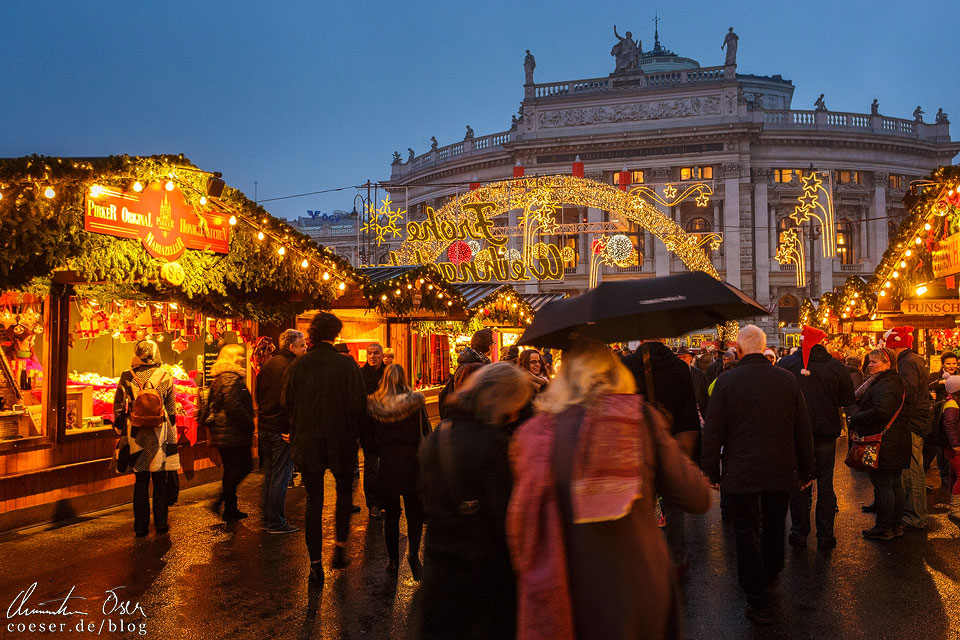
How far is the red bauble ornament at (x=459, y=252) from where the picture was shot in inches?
861

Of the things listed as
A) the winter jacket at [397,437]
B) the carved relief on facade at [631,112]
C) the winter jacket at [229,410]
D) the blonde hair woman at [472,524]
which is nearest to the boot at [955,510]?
the winter jacket at [397,437]

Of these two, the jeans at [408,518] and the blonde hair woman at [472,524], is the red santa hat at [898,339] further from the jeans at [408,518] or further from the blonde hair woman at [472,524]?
the blonde hair woman at [472,524]

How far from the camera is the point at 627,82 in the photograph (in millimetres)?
48375

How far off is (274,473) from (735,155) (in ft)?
147

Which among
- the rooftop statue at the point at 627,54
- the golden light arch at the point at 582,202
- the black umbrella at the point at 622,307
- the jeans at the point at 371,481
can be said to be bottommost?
the jeans at the point at 371,481

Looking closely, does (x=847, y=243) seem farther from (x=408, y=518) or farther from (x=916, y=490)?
(x=408, y=518)

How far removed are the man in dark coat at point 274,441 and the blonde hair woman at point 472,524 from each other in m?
4.01

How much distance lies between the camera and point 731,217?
4778 centimetres

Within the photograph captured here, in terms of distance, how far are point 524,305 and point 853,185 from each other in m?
35.6

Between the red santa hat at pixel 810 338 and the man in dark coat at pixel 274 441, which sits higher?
the red santa hat at pixel 810 338

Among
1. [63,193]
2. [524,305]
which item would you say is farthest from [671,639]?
[524,305]

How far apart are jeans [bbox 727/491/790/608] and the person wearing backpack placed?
4.95 meters

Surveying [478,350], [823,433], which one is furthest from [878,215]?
[478,350]

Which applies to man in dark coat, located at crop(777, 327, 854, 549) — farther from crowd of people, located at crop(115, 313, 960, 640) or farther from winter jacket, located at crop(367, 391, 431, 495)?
winter jacket, located at crop(367, 391, 431, 495)
